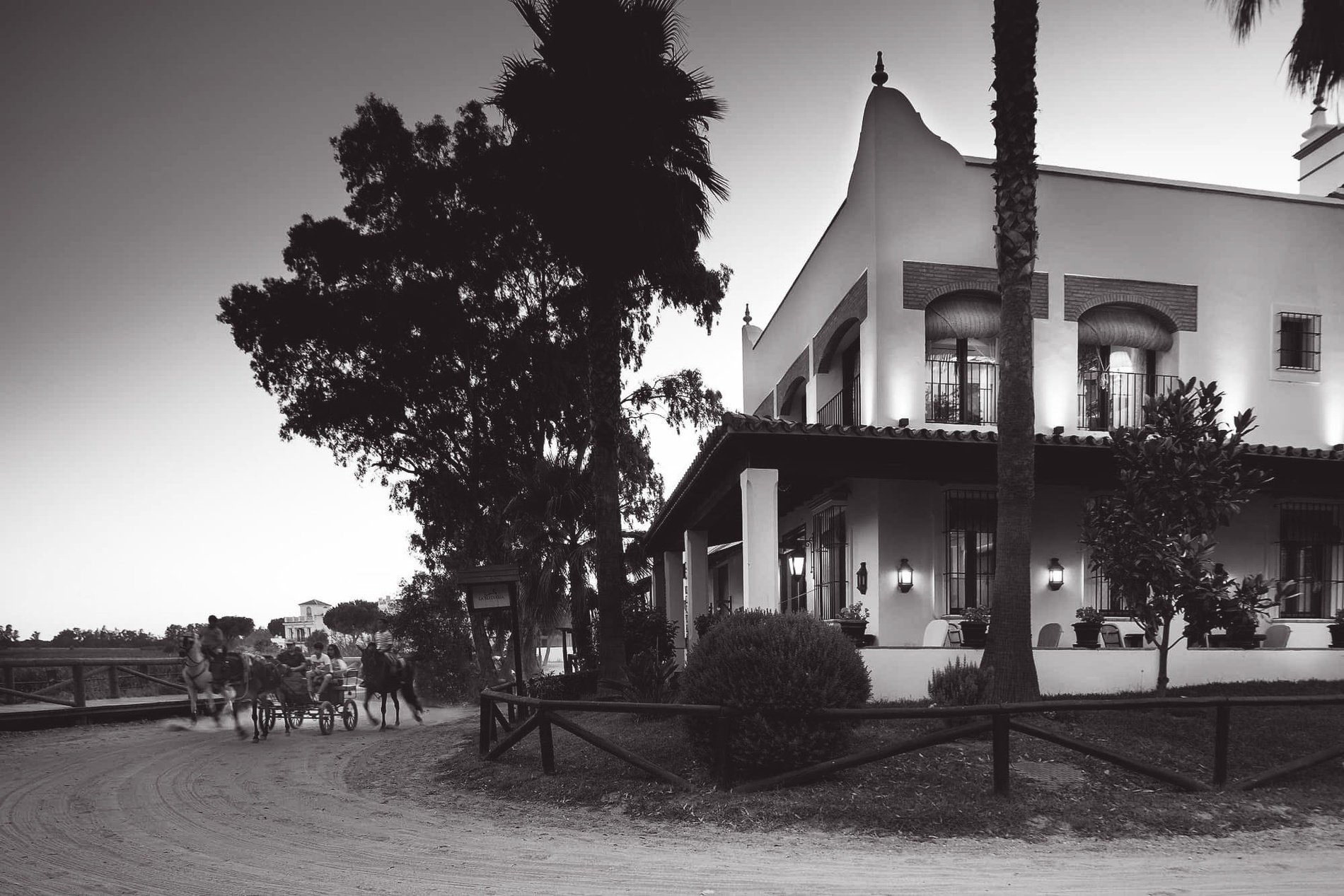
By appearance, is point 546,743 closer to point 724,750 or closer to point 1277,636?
point 724,750

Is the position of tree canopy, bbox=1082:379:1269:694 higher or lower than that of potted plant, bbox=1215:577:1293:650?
higher

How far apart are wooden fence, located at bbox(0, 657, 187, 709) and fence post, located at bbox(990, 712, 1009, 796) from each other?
59.9 ft

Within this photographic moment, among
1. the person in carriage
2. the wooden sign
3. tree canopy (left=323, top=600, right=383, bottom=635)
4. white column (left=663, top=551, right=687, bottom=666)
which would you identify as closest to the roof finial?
the wooden sign

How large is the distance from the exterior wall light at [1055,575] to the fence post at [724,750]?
8597 millimetres

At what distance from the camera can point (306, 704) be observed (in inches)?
605

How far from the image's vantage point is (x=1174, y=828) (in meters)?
6.58

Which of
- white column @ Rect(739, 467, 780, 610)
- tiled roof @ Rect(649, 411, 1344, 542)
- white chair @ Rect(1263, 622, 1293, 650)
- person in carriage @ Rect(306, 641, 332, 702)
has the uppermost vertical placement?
tiled roof @ Rect(649, 411, 1344, 542)

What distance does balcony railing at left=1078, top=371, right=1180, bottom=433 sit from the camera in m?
14.8

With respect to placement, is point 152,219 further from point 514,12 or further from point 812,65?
point 812,65

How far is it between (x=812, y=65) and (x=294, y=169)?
596 inches

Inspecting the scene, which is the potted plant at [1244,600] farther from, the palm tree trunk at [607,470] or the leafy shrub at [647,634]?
the leafy shrub at [647,634]

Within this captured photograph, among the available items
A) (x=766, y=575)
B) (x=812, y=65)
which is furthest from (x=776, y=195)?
(x=766, y=575)

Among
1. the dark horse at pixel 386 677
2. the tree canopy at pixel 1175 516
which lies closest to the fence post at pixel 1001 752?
the tree canopy at pixel 1175 516

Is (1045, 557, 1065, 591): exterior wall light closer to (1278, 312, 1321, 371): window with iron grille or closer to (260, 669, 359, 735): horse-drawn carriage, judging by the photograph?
(1278, 312, 1321, 371): window with iron grille
